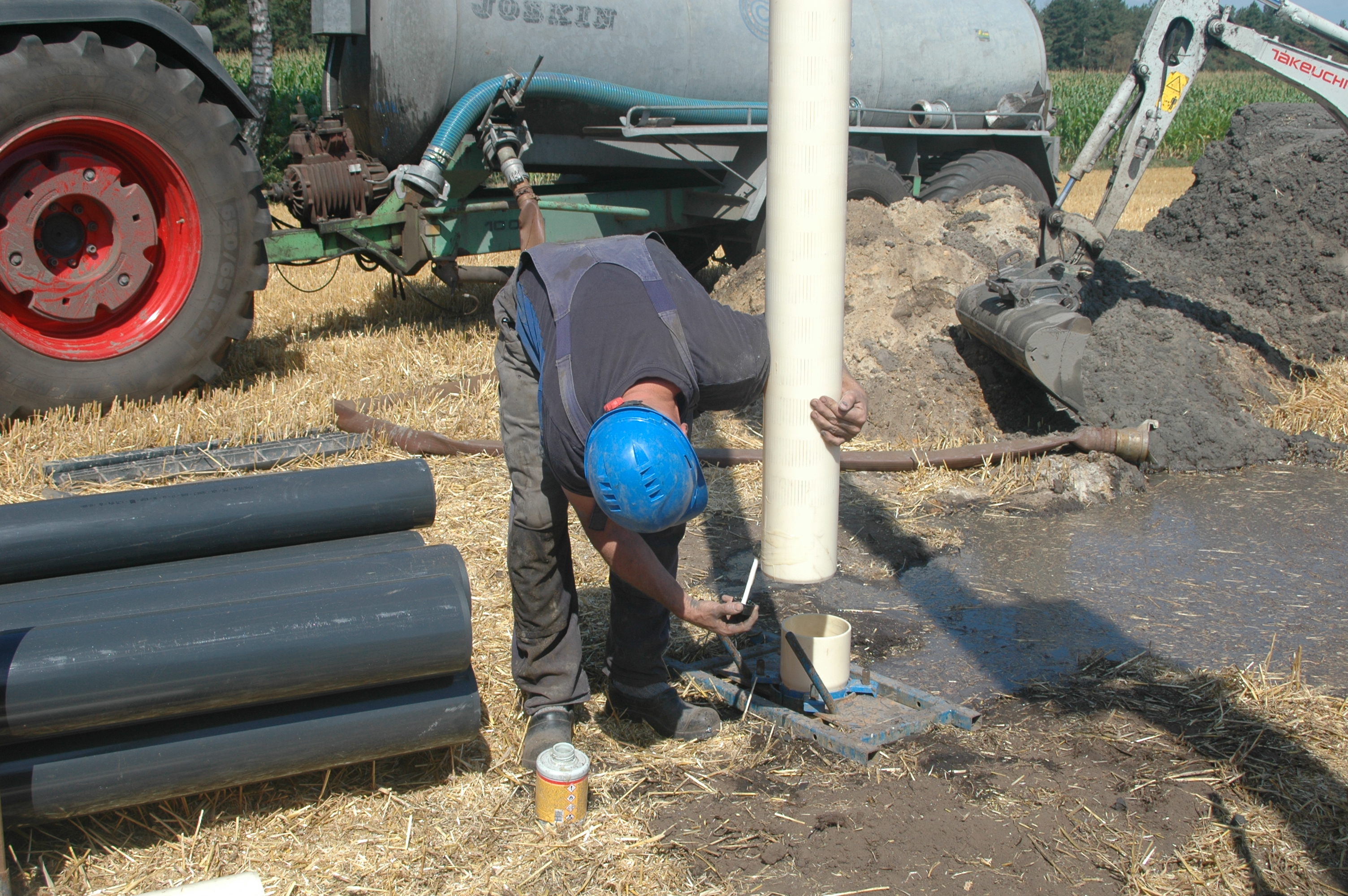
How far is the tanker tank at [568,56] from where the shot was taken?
7316mm

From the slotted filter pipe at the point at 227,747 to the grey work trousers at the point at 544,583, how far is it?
298 mm

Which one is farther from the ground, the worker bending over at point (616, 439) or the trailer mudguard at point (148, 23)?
the trailer mudguard at point (148, 23)

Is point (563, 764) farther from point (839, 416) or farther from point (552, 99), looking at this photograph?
point (552, 99)

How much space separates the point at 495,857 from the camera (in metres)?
2.74

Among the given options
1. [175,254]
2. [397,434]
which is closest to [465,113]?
[175,254]

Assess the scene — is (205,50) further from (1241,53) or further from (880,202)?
(1241,53)

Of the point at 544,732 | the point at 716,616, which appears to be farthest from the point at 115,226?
the point at 716,616

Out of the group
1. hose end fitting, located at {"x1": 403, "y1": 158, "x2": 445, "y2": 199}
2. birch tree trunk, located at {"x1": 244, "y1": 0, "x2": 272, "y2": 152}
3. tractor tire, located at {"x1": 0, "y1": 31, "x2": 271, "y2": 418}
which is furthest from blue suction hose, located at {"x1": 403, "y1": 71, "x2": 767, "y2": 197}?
birch tree trunk, located at {"x1": 244, "y1": 0, "x2": 272, "y2": 152}

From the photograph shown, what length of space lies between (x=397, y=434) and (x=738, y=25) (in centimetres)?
455

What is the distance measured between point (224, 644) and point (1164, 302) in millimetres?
6664

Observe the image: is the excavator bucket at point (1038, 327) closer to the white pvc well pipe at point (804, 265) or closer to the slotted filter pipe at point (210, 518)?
the white pvc well pipe at point (804, 265)

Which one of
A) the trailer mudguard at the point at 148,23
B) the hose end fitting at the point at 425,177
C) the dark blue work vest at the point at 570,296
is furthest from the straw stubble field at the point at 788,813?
the trailer mudguard at the point at 148,23

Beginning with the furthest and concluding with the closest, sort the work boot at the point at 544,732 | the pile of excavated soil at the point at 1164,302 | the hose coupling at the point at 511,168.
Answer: the hose coupling at the point at 511,168
the pile of excavated soil at the point at 1164,302
the work boot at the point at 544,732

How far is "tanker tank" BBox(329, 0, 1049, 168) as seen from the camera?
7.32 m
